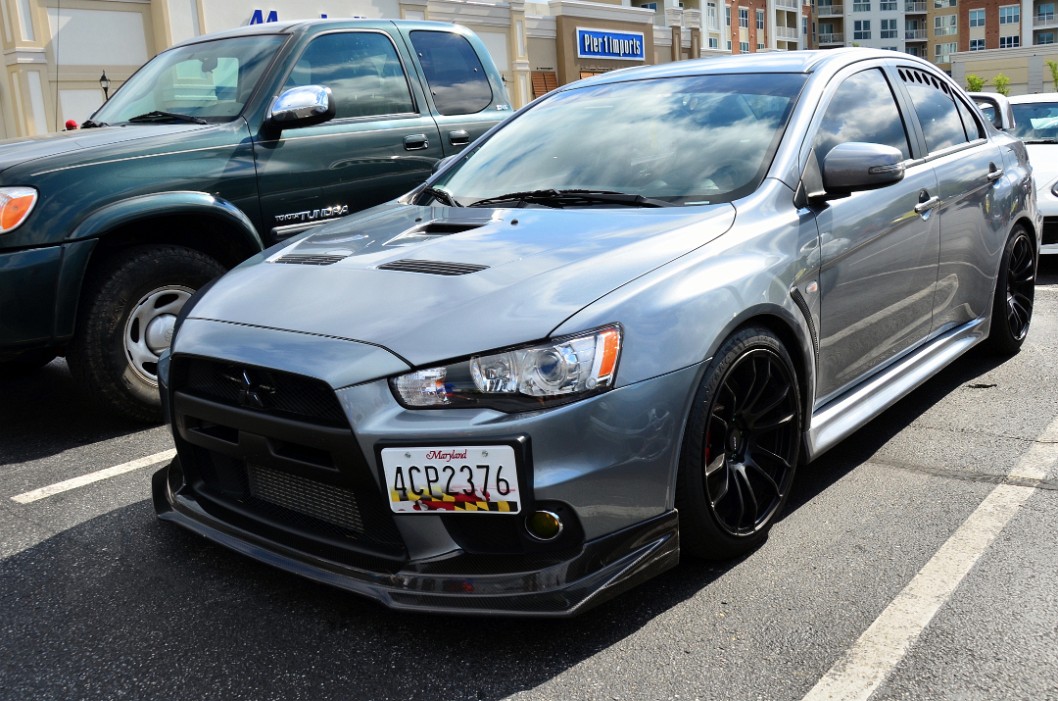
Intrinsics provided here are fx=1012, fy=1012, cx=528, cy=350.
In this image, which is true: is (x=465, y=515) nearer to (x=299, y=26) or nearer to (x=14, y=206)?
(x=14, y=206)

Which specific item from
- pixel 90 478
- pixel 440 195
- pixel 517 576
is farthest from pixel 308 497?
pixel 90 478

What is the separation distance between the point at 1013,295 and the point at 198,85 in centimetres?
460

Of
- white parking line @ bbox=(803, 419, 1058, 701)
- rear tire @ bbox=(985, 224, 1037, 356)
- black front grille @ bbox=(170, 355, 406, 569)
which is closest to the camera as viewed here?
white parking line @ bbox=(803, 419, 1058, 701)

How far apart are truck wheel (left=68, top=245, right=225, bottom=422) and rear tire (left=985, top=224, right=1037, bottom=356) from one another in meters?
4.00

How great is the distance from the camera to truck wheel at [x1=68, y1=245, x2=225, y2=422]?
4582 mm

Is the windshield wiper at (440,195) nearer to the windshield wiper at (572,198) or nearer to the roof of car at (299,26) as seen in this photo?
the windshield wiper at (572,198)

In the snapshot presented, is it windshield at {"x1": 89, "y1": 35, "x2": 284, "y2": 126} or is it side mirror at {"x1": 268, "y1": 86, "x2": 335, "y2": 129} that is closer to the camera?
side mirror at {"x1": 268, "y1": 86, "x2": 335, "y2": 129}

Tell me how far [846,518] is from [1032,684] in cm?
108

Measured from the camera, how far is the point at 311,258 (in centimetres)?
340

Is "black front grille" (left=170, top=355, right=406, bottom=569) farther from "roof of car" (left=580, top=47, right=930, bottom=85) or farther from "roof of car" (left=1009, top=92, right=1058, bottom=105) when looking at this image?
"roof of car" (left=1009, top=92, right=1058, bottom=105)

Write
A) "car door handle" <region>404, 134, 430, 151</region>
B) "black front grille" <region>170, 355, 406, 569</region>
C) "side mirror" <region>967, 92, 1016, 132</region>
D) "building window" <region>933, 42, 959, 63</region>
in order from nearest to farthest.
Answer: "black front grille" <region>170, 355, 406, 569</region> → "car door handle" <region>404, 134, 430, 151</region> → "side mirror" <region>967, 92, 1016, 132</region> → "building window" <region>933, 42, 959, 63</region>

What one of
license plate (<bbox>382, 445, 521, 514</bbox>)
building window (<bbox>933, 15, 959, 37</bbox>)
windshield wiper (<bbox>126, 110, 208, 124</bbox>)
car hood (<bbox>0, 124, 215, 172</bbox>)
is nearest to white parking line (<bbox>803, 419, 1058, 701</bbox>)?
license plate (<bbox>382, 445, 521, 514</bbox>)

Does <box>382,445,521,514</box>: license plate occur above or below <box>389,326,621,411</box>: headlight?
below

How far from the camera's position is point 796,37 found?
9800cm
